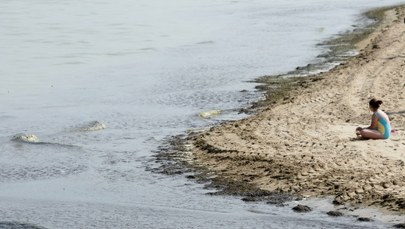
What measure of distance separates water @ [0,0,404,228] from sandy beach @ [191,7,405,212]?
832 mm

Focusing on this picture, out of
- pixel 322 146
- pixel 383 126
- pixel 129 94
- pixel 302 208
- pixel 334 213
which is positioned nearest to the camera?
pixel 334 213

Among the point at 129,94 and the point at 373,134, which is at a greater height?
the point at 373,134

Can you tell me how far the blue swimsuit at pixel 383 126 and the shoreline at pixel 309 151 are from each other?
0.18 meters

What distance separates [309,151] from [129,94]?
9.32 meters

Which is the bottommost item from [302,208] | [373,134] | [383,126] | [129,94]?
[129,94]

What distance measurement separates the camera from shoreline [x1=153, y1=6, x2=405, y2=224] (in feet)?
47.1

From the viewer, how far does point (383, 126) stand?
16.2 metres

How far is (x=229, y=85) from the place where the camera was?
84.4ft

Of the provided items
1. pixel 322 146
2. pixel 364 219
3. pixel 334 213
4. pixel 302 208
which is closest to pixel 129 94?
pixel 322 146

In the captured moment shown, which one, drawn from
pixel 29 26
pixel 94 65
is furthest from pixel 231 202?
pixel 29 26

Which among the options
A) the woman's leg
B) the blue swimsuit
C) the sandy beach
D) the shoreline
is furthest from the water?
the blue swimsuit

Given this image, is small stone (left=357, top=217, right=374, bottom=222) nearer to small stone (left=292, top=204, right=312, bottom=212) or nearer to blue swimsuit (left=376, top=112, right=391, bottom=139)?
small stone (left=292, top=204, right=312, bottom=212)

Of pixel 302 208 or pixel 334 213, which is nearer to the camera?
pixel 334 213

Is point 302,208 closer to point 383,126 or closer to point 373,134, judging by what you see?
point 373,134
